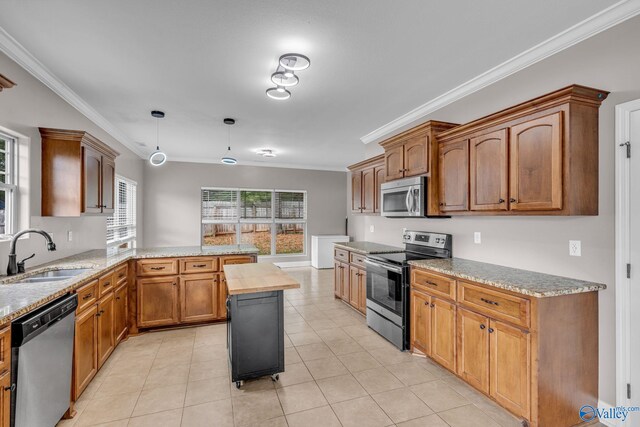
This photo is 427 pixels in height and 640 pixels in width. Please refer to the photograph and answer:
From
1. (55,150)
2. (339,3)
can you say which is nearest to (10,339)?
(55,150)

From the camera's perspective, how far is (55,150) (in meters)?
2.97

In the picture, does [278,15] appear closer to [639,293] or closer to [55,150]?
[55,150]

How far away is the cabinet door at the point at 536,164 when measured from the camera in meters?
2.14

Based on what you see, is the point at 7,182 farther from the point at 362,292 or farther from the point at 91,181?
the point at 362,292

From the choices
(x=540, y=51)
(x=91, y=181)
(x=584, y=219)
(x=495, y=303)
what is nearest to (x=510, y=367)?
(x=495, y=303)

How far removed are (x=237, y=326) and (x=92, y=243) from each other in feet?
9.29

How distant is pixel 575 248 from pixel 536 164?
67 cm

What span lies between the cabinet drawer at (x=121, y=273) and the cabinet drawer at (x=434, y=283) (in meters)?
2.99

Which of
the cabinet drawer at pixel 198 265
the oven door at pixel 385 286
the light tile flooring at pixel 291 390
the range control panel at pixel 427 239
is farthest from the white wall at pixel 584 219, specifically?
the cabinet drawer at pixel 198 265

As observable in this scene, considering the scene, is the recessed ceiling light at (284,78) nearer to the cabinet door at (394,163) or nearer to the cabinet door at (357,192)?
the cabinet door at (394,163)

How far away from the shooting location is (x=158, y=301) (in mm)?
3746

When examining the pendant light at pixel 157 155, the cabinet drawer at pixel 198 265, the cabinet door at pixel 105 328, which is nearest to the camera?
the cabinet door at pixel 105 328

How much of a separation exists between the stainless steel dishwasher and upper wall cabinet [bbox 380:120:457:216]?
3.16 m

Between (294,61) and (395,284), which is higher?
(294,61)
